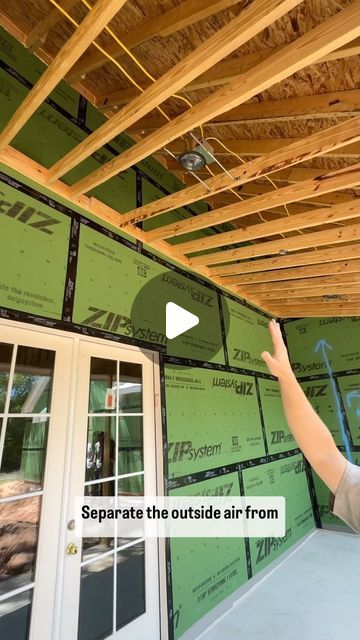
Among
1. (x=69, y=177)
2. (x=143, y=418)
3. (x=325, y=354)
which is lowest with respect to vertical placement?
(x=143, y=418)

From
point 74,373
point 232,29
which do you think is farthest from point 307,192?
point 74,373

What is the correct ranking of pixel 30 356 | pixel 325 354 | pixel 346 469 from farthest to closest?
pixel 325 354 < pixel 30 356 < pixel 346 469

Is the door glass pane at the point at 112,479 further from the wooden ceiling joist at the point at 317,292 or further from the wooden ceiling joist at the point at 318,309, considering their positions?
the wooden ceiling joist at the point at 318,309

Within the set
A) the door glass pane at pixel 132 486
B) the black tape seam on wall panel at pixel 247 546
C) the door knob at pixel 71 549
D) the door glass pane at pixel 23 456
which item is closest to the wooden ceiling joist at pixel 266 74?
the door glass pane at pixel 23 456

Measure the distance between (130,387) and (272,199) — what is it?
1.74 metres

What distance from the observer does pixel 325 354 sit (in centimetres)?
512

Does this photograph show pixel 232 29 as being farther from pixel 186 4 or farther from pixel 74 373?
pixel 74 373

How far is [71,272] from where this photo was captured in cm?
219

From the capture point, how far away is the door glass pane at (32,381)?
5.98 ft

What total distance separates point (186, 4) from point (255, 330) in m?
3.54

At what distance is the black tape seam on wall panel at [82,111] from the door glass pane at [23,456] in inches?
90.4

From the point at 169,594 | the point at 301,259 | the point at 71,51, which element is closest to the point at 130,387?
the point at 169,594

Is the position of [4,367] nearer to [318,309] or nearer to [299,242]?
[299,242]

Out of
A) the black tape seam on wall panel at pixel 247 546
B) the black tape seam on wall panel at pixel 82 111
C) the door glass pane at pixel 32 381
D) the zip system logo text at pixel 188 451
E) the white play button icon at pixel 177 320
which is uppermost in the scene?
the black tape seam on wall panel at pixel 82 111
